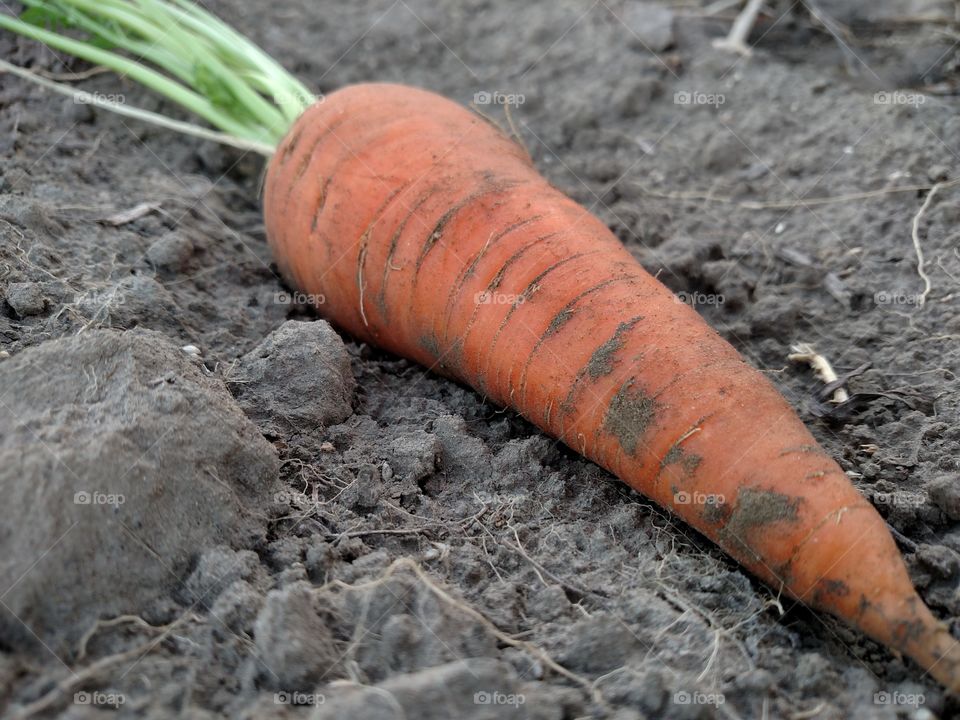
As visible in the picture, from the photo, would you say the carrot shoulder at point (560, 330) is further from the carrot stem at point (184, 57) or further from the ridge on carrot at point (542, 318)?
the carrot stem at point (184, 57)

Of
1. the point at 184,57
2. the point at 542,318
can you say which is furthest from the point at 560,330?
the point at 184,57

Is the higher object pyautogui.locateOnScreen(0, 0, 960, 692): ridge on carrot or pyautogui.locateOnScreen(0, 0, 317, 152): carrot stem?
pyautogui.locateOnScreen(0, 0, 317, 152): carrot stem

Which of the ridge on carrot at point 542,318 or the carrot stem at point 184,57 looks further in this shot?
the carrot stem at point 184,57

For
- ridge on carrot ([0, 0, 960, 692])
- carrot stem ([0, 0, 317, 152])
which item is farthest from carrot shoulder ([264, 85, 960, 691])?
carrot stem ([0, 0, 317, 152])

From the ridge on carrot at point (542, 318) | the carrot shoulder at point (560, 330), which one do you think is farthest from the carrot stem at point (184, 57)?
the carrot shoulder at point (560, 330)

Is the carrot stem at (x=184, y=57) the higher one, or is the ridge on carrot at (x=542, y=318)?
the carrot stem at (x=184, y=57)

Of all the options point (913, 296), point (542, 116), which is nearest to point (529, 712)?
point (913, 296)

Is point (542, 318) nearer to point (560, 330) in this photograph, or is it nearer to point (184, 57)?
point (560, 330)

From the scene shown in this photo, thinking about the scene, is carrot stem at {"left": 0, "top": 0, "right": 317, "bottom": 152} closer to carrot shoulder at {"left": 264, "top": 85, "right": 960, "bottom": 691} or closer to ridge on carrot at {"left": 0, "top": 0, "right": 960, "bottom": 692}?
ridge on carrot at {"left": 0, "top": 0, "right": 960, "bottom": 692}
